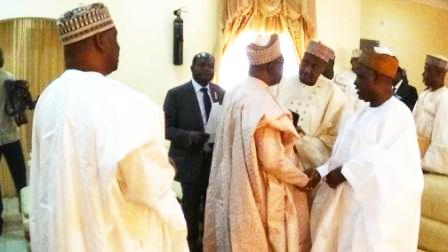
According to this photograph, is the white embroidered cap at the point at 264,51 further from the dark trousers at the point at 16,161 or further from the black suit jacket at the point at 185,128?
the dark trousers at the point at 16,161

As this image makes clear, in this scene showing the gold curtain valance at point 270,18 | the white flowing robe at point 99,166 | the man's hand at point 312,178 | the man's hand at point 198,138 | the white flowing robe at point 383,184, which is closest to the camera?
the white flowing robe at point 99,166

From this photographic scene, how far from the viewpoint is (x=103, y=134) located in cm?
130

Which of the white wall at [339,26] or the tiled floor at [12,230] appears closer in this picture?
the tiled floor at [12,230]

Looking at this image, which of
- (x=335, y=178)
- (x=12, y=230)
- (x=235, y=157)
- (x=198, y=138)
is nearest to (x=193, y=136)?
(x=198, y=138)

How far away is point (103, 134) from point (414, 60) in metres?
6.79

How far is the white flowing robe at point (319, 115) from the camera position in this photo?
8.64 feet

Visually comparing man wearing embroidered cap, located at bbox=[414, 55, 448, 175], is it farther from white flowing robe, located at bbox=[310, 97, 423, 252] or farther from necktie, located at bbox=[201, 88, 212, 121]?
necktie, located at bbox=[201, 88, 212, 121]

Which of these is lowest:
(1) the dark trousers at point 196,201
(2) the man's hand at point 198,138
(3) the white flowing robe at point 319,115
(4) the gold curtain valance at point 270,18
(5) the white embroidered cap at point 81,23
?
(1) the dark trousers at point 196,201

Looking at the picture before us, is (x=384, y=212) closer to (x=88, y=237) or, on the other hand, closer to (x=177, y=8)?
(x=88, y=237)

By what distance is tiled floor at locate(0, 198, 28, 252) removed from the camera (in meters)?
3.18

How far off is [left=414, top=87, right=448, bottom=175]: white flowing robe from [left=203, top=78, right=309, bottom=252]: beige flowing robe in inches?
66.3

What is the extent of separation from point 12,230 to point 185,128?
136 cm

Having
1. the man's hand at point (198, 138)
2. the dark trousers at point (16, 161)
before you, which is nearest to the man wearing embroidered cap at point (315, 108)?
the man's hand at point (198, 138)

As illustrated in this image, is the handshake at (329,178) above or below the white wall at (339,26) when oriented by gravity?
below
